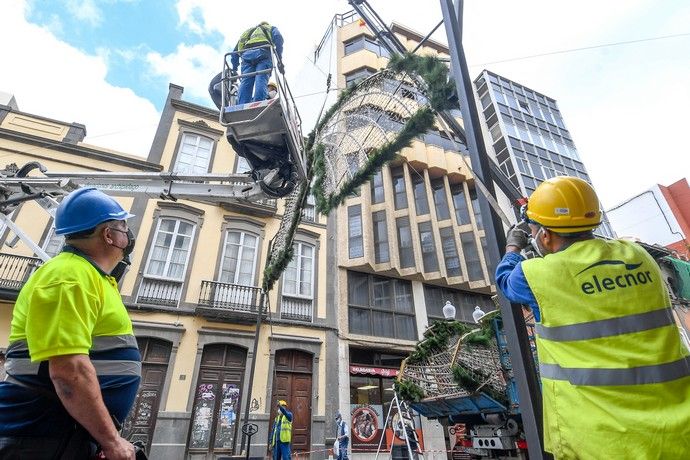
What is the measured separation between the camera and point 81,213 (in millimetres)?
1764

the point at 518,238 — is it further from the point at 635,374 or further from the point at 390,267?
the point at 390,267

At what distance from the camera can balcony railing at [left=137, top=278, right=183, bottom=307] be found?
11.3 m

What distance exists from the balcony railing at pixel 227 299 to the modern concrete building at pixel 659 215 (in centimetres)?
2414

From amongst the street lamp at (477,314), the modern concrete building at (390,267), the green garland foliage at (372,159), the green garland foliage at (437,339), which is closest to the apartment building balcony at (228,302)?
the modern concrete building at (390,267)

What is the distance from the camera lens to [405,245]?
16812mm

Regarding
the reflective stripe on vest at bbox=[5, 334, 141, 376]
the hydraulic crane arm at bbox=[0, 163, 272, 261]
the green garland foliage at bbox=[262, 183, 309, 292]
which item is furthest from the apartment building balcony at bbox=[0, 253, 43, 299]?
the reflective stripe on vest at bbox=[5, 334, 141, 376]

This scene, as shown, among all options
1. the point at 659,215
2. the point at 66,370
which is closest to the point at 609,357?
the point at 66,370

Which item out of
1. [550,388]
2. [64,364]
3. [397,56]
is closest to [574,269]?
[550,388]

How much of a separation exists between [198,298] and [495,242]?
453 inches

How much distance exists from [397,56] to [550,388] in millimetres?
3931

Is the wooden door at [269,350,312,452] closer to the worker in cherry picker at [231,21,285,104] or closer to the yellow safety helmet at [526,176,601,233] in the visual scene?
the worker in cherry picker at [231,21,285,104]

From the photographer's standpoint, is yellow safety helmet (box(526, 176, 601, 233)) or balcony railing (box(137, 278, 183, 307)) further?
balcony railing (box(137, 278, 183, 307))

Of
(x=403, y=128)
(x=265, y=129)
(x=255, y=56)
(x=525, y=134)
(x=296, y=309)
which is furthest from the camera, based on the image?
(x=525, y=134)

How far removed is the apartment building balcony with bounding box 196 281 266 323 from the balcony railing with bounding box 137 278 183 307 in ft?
2.70
